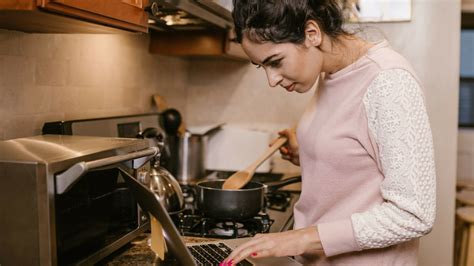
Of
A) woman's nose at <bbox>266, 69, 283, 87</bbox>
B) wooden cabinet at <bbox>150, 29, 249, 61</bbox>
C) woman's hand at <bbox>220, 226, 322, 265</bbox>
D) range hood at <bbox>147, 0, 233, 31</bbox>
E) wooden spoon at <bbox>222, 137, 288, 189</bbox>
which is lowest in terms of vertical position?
woman's hand at <bbox>220, 226, 322, 265</bbox>

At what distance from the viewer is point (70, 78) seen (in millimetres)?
1562

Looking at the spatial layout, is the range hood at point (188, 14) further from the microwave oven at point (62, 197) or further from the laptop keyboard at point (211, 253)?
the laptop keyboard at point (211, 253)

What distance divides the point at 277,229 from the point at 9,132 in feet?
2.72

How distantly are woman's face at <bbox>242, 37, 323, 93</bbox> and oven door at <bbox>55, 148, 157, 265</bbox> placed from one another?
1.12 feet

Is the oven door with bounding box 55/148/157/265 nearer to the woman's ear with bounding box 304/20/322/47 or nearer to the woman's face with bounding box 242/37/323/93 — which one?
the woman's face with bounding box 242/37/323/93

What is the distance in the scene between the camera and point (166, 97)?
7.99 feet

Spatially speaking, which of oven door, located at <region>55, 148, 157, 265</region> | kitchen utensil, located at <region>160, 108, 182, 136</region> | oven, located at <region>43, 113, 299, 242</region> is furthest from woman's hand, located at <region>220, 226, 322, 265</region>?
kitchen utensil, located at <region>160, 108, 182, 136</region>

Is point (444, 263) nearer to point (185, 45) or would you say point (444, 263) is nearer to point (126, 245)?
point (185, 45)

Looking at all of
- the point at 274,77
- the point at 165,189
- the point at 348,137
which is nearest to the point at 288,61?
the point at 274,77

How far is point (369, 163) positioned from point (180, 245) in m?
0.48

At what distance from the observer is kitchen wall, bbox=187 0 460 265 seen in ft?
8.48

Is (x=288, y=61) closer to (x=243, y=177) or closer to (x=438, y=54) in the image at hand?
(x=243, y=177)

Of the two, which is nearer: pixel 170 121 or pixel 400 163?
pixel 400 163

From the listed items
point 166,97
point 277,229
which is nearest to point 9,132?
point 277,229
